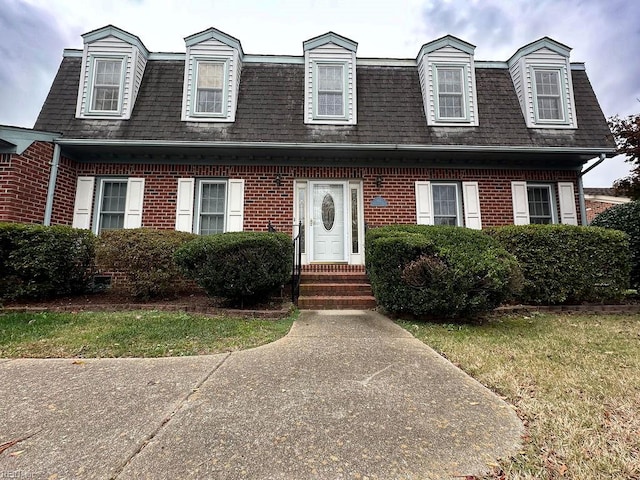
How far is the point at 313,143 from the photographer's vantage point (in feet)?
23.4

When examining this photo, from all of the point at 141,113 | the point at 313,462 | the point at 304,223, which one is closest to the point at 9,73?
the point at 141,113

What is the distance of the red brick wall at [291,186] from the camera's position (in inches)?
289

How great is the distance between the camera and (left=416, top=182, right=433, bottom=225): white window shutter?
24.5ft

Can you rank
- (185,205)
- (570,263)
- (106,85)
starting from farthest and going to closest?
(106,85)
(185,205)
(570,263)

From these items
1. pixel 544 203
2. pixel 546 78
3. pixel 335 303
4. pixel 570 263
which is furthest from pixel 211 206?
pixel 546 78

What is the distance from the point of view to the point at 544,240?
5652 mm

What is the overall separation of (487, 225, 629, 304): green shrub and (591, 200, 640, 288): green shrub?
55cm

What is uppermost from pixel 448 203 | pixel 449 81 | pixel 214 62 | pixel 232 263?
pixel 214 62

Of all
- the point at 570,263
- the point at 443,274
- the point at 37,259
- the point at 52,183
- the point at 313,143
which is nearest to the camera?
the point at 443,274

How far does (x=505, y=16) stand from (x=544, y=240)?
11.5 meters

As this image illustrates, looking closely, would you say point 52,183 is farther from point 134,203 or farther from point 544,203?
point 544,203

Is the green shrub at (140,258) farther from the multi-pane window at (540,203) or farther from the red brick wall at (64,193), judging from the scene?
the multi-pane window at (540,203)

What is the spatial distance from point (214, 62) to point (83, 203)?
4535 millimetres

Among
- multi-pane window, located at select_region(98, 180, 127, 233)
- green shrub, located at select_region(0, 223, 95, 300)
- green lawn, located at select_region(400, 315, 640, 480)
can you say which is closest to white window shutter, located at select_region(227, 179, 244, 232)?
multi-pane window, located at select_region(98, 180, 127, 233)
